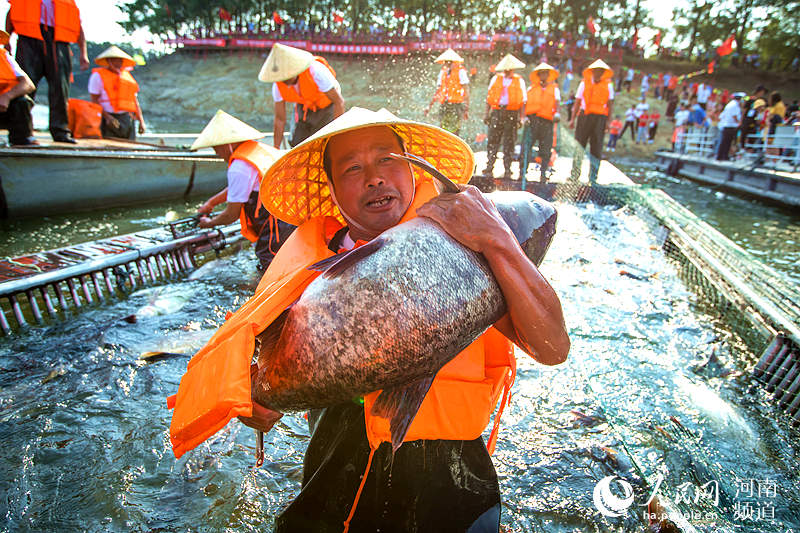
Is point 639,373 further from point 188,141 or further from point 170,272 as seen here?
point 188,141

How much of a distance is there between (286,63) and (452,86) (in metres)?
8.30

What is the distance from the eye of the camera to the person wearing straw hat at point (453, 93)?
13281 millimetres

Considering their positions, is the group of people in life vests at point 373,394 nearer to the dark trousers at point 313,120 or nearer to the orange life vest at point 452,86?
the dark trousers at point 313,120

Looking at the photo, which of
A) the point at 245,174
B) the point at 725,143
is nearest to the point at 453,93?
the point at 245,174

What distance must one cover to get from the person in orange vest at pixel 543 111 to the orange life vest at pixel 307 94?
20.8 ft

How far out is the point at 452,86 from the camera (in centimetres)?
1343

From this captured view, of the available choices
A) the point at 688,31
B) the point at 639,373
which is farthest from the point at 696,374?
the point at 688,31

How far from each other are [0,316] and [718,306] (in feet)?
25.9

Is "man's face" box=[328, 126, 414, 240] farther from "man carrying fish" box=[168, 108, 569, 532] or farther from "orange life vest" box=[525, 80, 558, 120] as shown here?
"orange life vest" box=[525, 80, 558, 120]

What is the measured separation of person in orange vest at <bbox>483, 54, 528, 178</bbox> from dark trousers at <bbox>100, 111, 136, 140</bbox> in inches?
363

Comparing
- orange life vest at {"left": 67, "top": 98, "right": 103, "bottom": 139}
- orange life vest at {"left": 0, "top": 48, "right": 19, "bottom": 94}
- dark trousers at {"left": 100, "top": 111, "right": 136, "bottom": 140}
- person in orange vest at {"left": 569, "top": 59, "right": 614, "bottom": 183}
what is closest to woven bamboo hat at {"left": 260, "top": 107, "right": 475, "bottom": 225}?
orange life vest at {"left": 0, "top": 48, "right": 19, "bottom": 94}

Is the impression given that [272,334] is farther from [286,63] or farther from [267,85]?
[267,85]

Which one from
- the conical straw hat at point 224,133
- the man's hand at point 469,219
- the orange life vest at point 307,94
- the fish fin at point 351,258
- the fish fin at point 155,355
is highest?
the orange life vest at point 307,94

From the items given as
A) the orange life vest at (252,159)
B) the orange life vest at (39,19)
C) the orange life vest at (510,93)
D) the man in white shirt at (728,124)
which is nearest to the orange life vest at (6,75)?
the orange life vest at (39,19)
